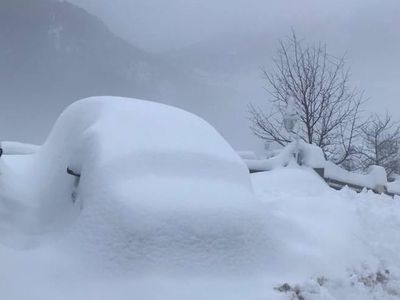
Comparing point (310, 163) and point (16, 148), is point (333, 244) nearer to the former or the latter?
point (310, 163)

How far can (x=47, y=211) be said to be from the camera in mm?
5477

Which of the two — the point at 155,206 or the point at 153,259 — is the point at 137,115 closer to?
the point at 155,206

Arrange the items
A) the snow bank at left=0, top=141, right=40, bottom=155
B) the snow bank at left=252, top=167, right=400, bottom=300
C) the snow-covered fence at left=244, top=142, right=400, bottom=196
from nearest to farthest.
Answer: the snow bank at left=252, top=167, right=400, bottom=300, the snow bank at left=0, top=141, right=40, bottom=155, the snow-covered fence at left=244, top=142, right=400, bottom=196

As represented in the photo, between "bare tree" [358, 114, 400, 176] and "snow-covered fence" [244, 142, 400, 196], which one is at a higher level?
"bare tree" [358, 114, 400, 176]

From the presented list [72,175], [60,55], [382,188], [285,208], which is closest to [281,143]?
[382,188]

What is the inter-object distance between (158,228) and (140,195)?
344 millimetres

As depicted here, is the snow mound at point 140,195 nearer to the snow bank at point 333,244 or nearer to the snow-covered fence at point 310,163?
the snow bank at point 333,244

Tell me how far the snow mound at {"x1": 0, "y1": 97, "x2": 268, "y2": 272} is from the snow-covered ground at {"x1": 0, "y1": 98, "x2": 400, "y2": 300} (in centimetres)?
1

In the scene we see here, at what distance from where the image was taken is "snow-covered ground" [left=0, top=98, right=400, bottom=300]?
425 cm

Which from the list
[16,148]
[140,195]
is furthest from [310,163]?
[140,195]

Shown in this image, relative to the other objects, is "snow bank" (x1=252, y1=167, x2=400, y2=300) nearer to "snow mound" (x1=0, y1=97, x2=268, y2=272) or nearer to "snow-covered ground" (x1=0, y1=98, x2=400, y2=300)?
"snow-covered ground" (x1=0, y1=98, x2=400, y2=300)

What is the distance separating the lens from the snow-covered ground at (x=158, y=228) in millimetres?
4246

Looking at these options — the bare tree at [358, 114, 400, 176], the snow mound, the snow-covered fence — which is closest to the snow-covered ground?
the snow mound

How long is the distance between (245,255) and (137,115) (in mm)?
1956
